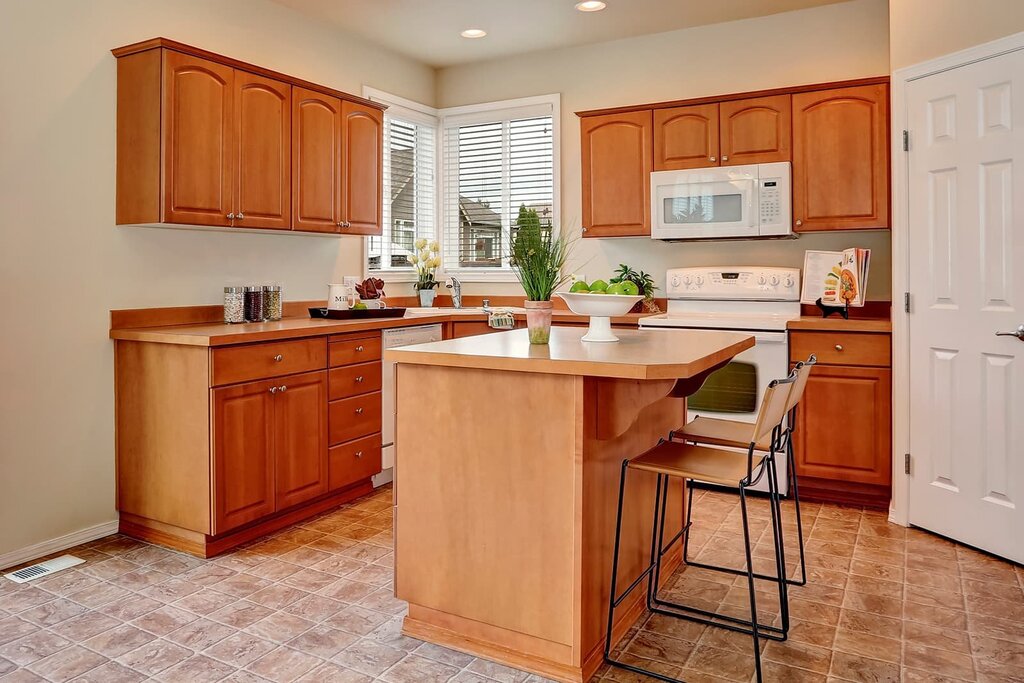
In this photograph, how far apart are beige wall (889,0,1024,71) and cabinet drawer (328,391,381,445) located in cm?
312

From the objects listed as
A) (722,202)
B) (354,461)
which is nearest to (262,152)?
(354,461)

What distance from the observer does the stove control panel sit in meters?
4.19

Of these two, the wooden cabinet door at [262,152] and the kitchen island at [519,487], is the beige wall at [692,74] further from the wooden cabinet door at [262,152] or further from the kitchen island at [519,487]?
the kitchen island at [519,487]

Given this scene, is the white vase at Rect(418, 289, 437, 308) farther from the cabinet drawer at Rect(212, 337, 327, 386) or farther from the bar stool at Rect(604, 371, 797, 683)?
the bar stool at Rect(604, 371, 797, 683)

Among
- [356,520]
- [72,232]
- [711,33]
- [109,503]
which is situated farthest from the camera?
[711,33]

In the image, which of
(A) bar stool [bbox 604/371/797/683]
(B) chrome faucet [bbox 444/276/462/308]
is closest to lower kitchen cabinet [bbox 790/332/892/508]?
(A) bar stool [bbox 604/371/797/683]

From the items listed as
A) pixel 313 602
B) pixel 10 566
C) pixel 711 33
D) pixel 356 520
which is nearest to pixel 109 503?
pixel 10 566

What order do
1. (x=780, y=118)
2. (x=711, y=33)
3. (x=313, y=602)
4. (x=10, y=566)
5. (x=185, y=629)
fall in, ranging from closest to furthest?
(x=185, y=629)
(x=313, y=602)
(x=10, y=566)
(x=780, y=118)
(x=711, y=33)

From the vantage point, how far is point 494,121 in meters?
5.36

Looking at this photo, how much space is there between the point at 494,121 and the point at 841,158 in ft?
8.10

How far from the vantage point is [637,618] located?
253cm

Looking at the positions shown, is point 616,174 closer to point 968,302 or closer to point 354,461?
point 968,302

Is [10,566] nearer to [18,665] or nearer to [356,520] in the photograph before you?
[18,665]

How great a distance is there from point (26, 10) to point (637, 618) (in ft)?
11.1
